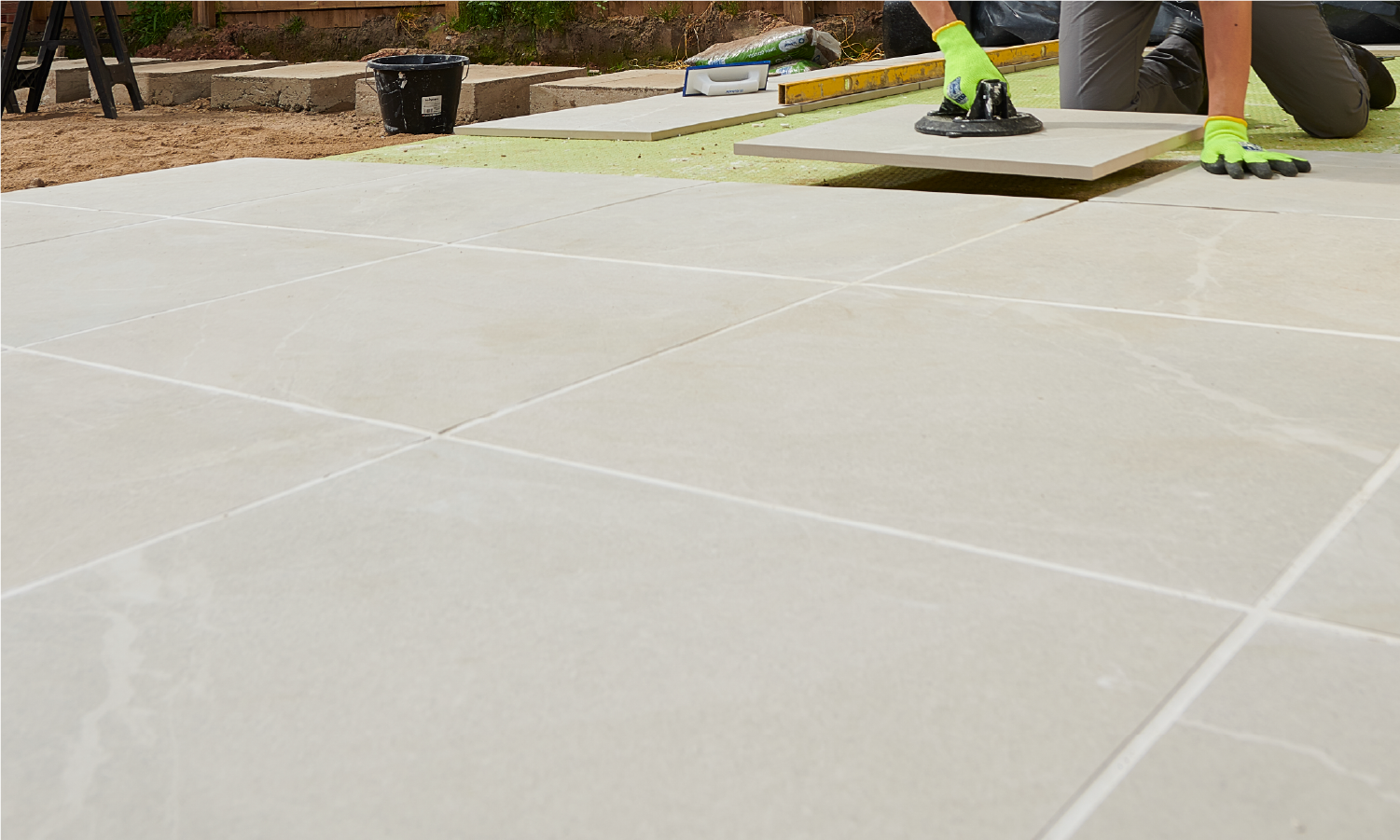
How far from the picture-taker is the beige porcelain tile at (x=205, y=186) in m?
3.08

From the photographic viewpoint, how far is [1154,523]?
1060 millimetres

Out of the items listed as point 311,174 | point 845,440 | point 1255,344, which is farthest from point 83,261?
point 1255,344

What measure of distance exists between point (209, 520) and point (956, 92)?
2475mm

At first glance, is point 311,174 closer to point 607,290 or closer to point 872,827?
point 607,290

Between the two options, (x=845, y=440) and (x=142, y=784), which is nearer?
(x=142, y=784)

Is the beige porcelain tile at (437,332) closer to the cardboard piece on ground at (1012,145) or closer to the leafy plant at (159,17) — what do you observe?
the cardboard piece on ground at (1012,145)

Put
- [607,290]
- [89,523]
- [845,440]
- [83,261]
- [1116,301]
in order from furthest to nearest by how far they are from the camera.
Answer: [83,261] → [607,290] → [1116,301] → [845,440] → [89,523]

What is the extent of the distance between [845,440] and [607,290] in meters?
0.79

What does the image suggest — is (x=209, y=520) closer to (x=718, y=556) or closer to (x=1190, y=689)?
(x=718, y=556)

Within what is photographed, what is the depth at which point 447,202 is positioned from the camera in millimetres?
2877

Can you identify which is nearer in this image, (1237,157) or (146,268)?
(146,268)

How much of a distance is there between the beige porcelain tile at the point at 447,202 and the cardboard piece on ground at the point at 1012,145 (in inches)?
13.0

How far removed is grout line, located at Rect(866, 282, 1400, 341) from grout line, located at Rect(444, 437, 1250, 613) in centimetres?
80

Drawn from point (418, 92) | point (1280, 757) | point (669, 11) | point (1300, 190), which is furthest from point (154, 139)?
point (1280, 757)
